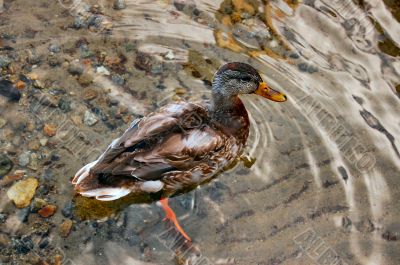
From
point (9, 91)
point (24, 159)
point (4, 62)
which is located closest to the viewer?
point (24, 159)

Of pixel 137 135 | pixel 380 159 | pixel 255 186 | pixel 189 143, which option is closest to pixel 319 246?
pixel 255 186

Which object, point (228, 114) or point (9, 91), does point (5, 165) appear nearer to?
point (9, 91)

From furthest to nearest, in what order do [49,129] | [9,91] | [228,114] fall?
[9,91]
[49,129]
[228,114]

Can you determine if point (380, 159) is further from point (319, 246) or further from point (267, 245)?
point (267, 245)

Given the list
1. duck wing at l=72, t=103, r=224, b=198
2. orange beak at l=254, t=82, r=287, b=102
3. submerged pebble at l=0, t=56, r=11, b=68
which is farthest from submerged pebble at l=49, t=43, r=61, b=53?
orange beak at l=254, t=82, r=287, b=102

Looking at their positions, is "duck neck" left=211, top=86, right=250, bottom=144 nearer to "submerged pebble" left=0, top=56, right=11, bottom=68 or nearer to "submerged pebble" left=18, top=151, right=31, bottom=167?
"submerged pebble" left=18, top=151, right=31, bottom=167

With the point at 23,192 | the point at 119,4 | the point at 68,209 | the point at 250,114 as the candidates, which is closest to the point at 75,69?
the point at 119,4
